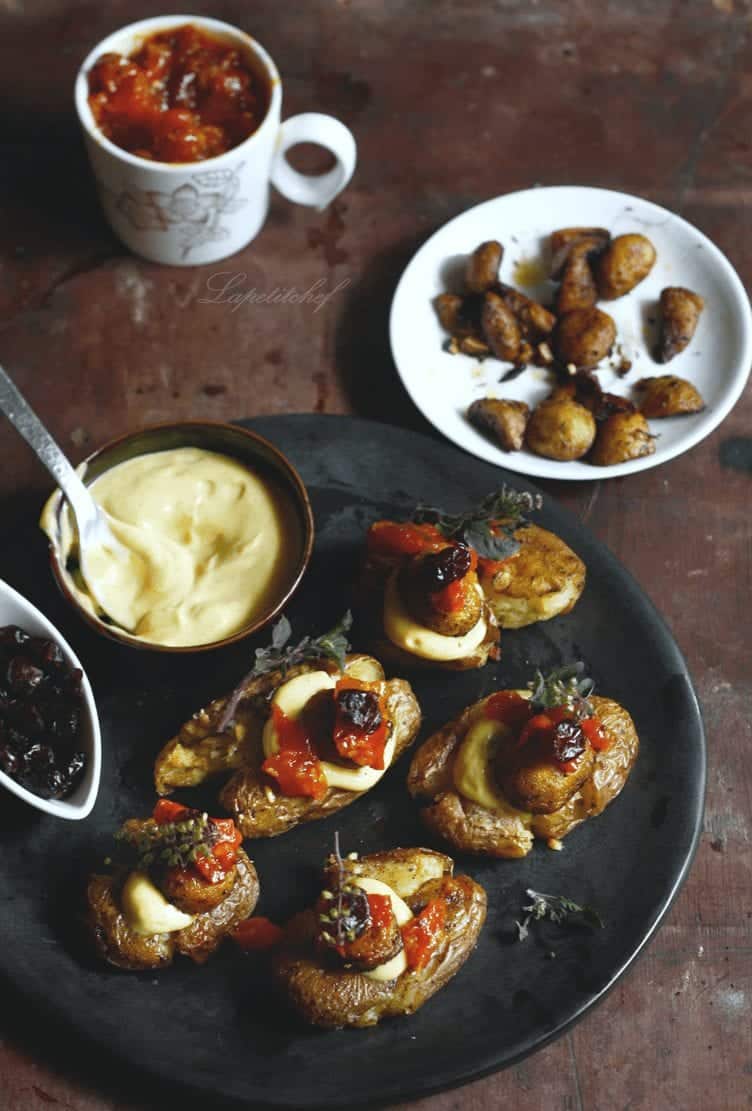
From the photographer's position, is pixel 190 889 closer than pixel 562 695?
Yes

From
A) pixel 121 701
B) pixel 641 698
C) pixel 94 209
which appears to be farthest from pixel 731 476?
pixel 94 209

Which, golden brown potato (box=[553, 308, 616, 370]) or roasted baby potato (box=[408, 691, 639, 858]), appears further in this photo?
golden brown potato (box=[553, 308, 616, 370])

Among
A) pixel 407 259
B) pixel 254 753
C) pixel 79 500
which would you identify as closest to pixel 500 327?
pixel 407 259

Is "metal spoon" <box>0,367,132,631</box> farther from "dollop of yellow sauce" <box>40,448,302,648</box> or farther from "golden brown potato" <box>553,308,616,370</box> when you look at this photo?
"golden brown potato" <box>553,308,616,370</box>

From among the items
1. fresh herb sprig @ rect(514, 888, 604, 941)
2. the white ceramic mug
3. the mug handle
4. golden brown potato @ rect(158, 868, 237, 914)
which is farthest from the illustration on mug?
fresh herb sprig @ rect(514, 888, 604, 941)

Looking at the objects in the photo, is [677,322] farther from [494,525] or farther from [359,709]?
[359,709]

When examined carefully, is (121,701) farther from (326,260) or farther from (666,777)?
(326,260)
